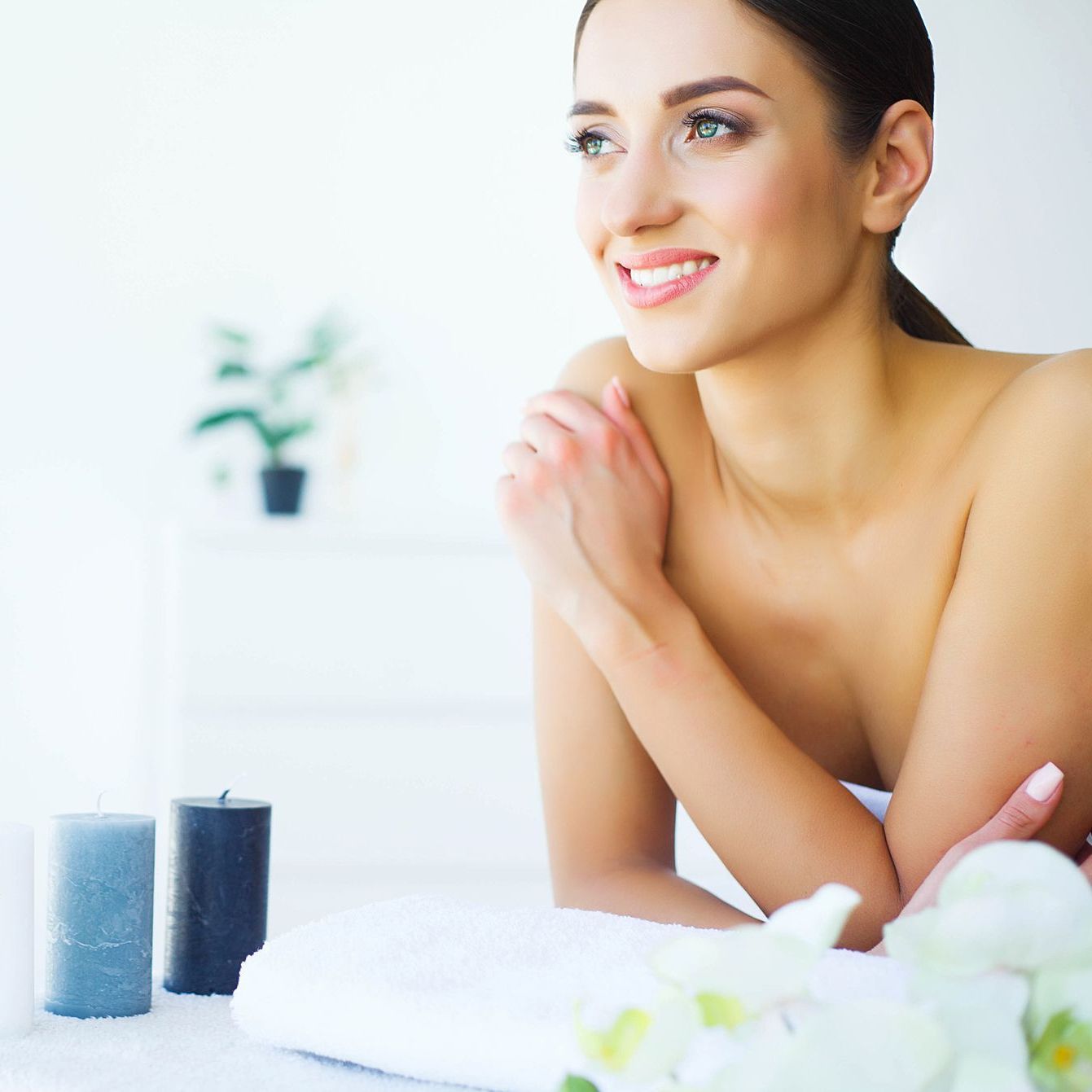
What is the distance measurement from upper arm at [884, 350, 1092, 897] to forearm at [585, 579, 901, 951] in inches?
1.8

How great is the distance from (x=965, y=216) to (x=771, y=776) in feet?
7.82

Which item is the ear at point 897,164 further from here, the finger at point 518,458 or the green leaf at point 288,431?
the green leaf at point 288,431

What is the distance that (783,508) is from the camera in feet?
4.39

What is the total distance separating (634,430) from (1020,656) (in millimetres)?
438

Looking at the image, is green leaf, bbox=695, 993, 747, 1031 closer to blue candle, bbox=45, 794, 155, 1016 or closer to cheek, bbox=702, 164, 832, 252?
blue candle, bbox=45, 794, 155, 1016

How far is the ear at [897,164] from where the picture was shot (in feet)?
3.99

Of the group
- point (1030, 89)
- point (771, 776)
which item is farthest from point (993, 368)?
point (1030, 89)

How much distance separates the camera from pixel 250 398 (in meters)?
3.25

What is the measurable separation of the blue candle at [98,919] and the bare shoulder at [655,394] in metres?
0.72

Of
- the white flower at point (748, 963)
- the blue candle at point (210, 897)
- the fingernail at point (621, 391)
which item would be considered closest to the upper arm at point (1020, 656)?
the fingernail at point (621, 391)

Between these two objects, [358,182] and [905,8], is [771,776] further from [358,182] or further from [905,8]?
[358,182]

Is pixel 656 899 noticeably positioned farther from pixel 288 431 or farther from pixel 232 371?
pixel 232 371

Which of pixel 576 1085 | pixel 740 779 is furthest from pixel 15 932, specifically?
pixel 740 779

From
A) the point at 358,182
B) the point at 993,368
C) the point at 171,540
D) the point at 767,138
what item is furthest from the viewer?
the point at 358,182
